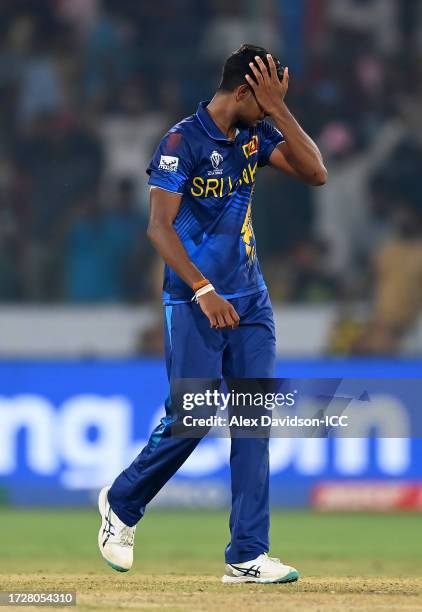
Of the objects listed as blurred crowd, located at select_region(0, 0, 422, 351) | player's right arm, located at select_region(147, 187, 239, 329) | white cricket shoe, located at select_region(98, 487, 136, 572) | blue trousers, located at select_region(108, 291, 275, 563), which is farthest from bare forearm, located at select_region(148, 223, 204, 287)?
blurred crowd, located at select_region(0, 0, 422, 351)

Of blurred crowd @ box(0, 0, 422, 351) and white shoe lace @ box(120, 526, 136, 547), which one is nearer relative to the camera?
white shoe lace @ box(120, 526, 136, 547)

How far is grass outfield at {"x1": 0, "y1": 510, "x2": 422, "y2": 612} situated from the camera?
522cm

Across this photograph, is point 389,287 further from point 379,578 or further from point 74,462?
point 379,578

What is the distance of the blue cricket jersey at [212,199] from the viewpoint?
5.52 metres

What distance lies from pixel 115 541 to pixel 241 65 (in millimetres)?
2072

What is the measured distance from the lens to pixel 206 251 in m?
5.61

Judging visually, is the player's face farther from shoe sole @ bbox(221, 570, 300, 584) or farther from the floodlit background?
the floodlit background

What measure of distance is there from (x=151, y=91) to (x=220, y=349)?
7911 millimetres

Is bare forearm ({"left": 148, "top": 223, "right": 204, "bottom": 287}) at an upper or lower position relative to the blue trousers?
upper

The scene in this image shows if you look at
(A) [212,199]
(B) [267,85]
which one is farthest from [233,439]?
(B) [267,85]

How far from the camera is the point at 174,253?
539cm

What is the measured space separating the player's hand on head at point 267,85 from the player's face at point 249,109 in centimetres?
6

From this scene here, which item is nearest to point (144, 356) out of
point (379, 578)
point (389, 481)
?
point (389, 481)

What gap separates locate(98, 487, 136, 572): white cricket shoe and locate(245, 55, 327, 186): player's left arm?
1.63 metres
